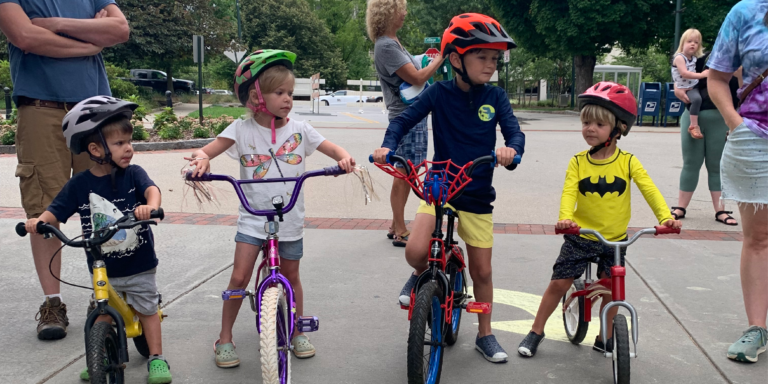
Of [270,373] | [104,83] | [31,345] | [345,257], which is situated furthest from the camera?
[345,257]

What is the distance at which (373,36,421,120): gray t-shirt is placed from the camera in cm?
564

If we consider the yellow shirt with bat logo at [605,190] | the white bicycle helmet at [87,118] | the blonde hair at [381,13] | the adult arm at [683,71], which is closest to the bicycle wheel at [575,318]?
the yellow shirt with bat logo at [605,190]

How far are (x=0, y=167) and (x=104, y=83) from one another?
7246mm

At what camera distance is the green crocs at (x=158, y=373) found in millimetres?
3299

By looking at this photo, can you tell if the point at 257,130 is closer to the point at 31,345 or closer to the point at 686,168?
the point at 31,345

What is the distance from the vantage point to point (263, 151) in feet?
11.6

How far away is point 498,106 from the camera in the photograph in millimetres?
3543

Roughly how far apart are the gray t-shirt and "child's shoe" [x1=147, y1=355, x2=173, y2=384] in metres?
2.93

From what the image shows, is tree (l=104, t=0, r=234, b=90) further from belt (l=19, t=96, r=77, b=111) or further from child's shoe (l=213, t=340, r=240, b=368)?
child's shoe (l=213, t=340, r=240, b=368)

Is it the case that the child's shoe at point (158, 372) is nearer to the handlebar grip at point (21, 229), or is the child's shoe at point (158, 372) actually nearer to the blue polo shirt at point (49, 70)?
the handlebar grip at point (21, 229)

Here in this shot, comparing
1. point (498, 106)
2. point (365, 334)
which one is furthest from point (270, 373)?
point (498, 106)

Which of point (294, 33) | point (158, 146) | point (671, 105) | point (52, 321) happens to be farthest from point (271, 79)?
point (294, 33)

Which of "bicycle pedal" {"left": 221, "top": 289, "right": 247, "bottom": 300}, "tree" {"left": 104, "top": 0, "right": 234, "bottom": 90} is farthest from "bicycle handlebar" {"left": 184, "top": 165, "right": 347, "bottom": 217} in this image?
"tree" {"left": 104, "top": 0, "right": 234, "bottom": 90}

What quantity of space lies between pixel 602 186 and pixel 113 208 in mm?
2391
